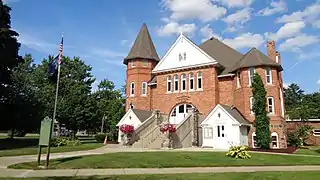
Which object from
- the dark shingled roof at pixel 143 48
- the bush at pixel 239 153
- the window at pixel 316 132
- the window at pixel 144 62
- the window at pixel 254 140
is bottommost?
the bush at pixel 239 153

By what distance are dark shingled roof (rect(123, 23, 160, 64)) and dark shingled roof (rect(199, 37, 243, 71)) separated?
7319 millimetres

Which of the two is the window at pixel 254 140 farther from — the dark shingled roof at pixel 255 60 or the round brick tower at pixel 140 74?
the round brick tower at pixel 140 74

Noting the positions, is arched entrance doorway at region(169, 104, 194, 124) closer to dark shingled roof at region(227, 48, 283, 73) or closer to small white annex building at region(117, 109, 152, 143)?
small white annex building at region(117, 109, 152, 143)

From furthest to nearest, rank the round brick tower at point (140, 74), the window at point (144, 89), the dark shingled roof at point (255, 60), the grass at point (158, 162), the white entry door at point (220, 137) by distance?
the window at point (144, 89) < the round brick tower at point (140, 74) < the dark shingled roof at point (255, 60) < the white entry door at point (220, 137) < the grass at point (158, 162)

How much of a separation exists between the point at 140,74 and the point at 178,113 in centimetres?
825

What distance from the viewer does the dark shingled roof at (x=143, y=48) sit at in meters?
41.5

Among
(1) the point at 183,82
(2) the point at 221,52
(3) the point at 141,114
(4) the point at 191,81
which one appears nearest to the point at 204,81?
(4) the point at 191,81

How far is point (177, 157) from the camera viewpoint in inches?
719

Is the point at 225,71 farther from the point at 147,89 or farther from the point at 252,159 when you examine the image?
the point at 252,159

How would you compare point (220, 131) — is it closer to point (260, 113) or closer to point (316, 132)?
point (260, 113)

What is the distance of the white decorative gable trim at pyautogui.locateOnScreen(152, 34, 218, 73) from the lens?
35500 mm

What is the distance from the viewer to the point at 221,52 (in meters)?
39.6

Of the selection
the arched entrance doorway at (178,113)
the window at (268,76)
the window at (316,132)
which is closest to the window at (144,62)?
the arched entrance doorway at (178,113)

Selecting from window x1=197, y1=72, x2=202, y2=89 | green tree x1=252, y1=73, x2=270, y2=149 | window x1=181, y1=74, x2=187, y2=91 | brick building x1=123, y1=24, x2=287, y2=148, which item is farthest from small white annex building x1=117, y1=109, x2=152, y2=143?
green tree x1=252, y1=73, x2=270, y2=149
